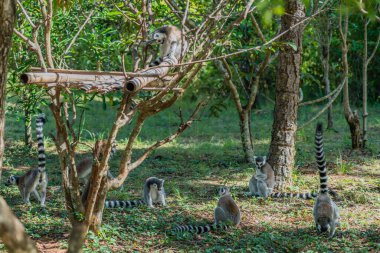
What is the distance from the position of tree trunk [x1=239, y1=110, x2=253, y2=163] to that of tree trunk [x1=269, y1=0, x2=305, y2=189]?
71.6 inches

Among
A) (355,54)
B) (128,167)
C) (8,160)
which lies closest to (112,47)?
(128,167)

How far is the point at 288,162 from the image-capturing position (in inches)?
375

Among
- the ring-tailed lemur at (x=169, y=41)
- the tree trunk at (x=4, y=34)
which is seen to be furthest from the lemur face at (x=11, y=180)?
the tree trunk at (x=4, y=34)

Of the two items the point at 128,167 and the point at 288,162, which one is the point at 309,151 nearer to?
the point at 288,162

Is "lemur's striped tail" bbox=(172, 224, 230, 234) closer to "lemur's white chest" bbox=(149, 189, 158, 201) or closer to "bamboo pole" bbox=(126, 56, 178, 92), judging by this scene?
"lemur's white chest" bbox=(149, 189, 158, 201)

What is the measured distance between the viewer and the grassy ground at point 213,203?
22.3ft

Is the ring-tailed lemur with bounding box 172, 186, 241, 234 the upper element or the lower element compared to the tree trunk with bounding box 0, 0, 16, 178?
lower

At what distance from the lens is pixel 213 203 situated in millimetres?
8742

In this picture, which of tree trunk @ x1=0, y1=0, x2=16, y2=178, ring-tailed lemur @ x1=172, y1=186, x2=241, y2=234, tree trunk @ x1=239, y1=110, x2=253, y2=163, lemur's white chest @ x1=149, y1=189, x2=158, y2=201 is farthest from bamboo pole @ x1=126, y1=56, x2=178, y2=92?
tree trunk @ x1=239, y1=110, x2=253, y2=163

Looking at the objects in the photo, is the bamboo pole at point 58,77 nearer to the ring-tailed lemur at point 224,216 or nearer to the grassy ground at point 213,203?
the grassy ground at point 213,203

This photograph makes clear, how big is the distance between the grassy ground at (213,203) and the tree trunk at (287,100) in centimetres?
42

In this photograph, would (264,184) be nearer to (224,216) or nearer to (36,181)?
(224,216)

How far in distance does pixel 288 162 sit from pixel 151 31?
9.20 ft

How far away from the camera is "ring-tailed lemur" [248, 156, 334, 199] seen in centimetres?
905
